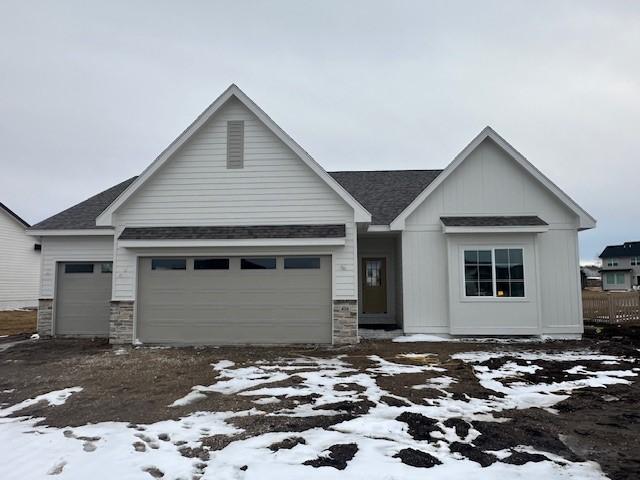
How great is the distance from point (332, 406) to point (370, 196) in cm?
981

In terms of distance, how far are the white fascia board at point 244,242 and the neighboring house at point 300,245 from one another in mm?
31

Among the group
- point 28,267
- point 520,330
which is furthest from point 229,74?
point 28,267

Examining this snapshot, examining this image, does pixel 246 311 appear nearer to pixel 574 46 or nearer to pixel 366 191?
pixel 366 191

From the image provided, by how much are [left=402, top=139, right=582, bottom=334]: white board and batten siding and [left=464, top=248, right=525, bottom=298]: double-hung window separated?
9.2 inches

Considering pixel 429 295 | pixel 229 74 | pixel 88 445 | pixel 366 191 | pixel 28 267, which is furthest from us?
pixel 28 267

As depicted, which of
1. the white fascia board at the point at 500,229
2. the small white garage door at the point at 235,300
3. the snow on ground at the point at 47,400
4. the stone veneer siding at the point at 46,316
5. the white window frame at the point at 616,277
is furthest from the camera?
the white window frame at the point at 616,277

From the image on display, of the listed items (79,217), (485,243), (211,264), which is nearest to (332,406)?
(211,264)

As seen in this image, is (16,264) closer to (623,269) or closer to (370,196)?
(370,196)

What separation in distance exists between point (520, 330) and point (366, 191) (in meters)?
6.75

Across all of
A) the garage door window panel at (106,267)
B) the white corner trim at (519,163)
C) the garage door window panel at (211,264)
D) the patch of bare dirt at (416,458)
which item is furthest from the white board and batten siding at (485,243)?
the garage door window panel at (106,267)

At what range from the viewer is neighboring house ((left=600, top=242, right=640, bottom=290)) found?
54312 millimetres

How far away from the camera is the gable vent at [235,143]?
11406 mm

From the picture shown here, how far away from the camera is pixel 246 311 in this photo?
36.4 feet

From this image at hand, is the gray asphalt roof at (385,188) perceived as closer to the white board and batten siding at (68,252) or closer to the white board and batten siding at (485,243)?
the white board and batten siding at (485,243)
